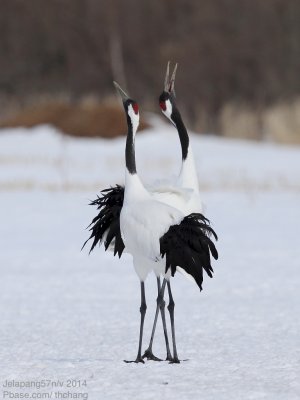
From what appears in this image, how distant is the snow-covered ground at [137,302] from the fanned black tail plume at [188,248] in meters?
0.60

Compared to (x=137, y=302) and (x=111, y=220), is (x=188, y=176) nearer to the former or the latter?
(x=111, y=220)

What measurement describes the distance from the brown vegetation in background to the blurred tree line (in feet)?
29.7

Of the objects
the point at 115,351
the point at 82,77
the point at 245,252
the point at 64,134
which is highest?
the point at 82,77

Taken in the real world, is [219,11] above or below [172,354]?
above

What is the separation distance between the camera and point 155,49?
149 ft

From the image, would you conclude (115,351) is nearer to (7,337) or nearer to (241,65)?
(7,337)

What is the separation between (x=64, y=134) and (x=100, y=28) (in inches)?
663

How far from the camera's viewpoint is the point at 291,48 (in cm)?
4334

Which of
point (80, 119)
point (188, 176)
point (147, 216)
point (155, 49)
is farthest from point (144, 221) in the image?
point (155, 49)

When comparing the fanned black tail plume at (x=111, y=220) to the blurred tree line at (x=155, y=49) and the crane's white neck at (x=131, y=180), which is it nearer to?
the crane's white neck at (x=131, y=180)

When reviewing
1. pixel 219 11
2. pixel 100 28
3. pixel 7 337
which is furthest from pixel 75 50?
pixel 7 337

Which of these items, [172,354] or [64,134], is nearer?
[172,354]

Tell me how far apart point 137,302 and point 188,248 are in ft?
10.1

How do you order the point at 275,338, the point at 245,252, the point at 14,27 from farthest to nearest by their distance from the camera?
the point at 14,27 < the point at 245,252 < the point at 275,338
